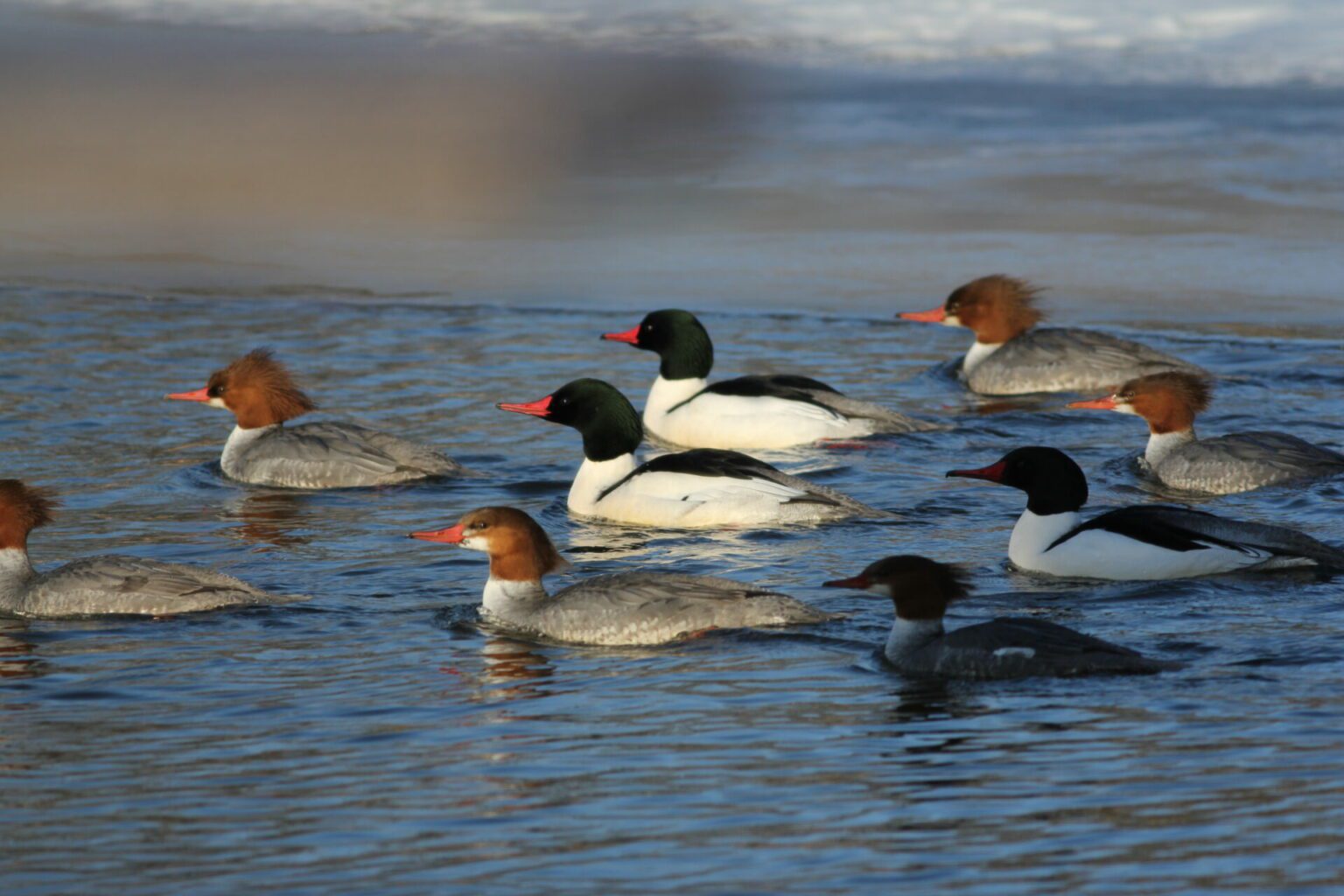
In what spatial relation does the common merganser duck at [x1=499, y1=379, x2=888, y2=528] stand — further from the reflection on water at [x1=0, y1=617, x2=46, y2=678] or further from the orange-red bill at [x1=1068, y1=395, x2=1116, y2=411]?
the reflection on water at [x1=0, y1=617, x2=46, y2=678]

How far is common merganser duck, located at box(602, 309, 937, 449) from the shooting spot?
11047 millimetres

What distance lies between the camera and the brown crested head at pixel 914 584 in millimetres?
6594

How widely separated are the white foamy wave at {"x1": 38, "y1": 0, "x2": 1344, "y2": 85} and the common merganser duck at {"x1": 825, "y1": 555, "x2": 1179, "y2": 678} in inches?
533

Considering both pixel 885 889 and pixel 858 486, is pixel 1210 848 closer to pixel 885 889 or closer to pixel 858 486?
pixel 885 889

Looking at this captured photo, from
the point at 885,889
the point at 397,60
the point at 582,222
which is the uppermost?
the point at 397,60

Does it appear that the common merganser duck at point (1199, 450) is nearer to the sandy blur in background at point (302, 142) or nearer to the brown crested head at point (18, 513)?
the brown crested head at point (18, 513)

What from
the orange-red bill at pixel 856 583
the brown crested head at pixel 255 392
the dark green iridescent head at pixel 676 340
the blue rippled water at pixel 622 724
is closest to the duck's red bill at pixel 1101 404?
the blue rippled water at pixel 622 724

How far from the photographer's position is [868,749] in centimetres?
554

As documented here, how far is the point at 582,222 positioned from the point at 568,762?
Answer: 10706 millimetres

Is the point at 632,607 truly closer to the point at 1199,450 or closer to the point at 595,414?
the point at 595,414

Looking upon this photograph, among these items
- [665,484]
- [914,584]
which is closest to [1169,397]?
[665,484]

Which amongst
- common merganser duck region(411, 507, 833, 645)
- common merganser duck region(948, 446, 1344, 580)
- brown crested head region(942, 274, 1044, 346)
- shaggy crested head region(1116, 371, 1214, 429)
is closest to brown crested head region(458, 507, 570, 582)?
common merganser duck region(411, 507, 833, 645)

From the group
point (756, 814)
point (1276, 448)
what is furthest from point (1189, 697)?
point (1276, 448)

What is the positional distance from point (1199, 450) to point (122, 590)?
545 cm
